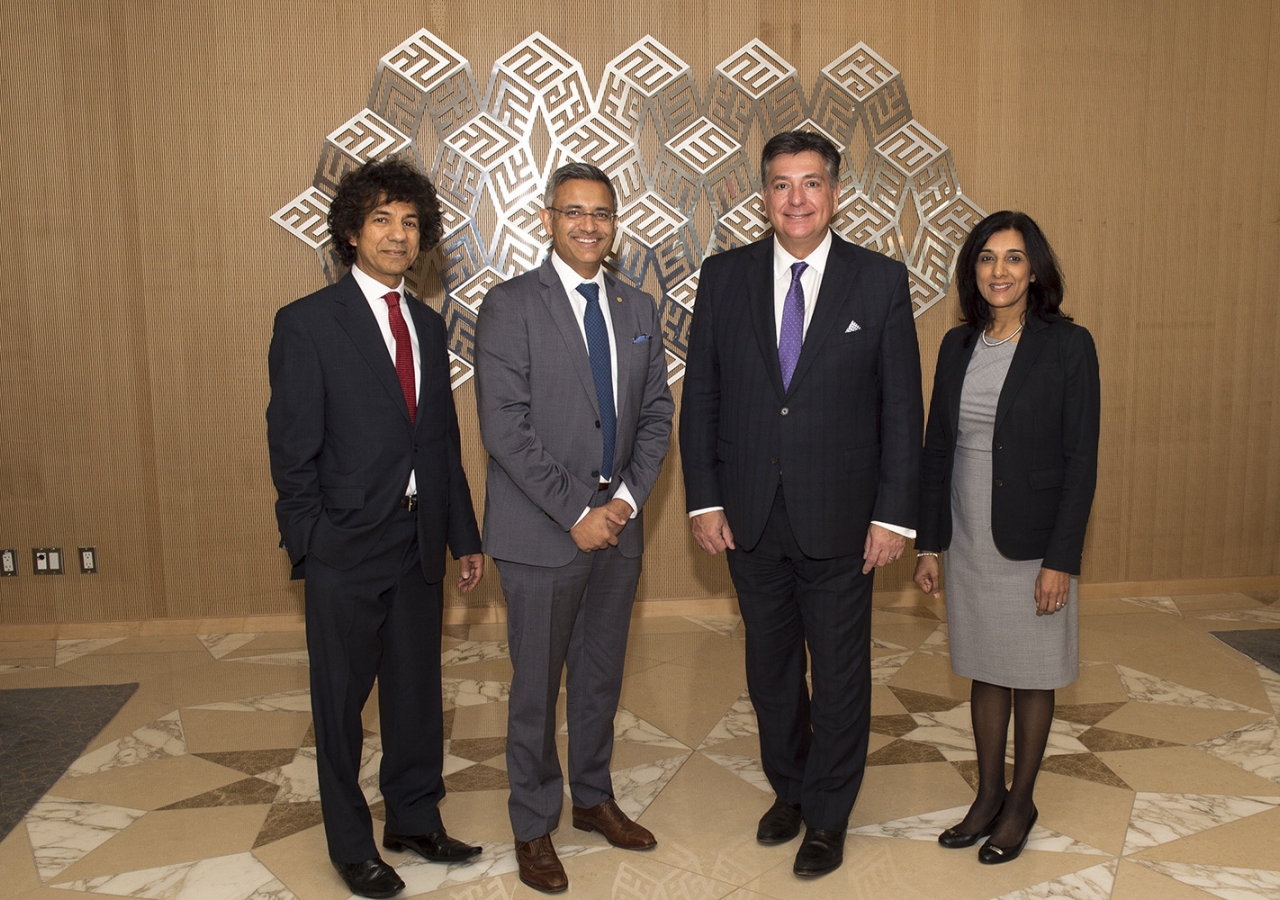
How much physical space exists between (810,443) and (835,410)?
0.10m

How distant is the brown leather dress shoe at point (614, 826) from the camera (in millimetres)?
2748

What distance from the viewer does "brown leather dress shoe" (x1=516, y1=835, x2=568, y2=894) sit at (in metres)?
2.54

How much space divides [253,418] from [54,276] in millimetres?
1031

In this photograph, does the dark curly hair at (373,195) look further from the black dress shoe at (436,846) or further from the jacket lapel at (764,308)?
the black dress shoe at (436,846)

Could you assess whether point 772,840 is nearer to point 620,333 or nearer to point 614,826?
point 614,826

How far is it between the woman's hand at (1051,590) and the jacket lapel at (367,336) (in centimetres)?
162

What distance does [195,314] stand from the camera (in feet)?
14.9

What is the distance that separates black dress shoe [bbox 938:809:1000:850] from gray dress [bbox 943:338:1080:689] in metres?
0.43

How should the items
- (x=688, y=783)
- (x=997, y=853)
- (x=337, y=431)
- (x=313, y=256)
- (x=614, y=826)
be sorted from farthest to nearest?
(x=313, y=256) → (x=688, y=783) → (x=614, y=826) → (x=997, y=853) → (x=337, y=431)

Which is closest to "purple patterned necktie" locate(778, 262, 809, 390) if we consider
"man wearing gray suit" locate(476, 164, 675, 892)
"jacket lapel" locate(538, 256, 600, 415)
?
"man wearing gray suit" locate(476, 164, 675, 892)

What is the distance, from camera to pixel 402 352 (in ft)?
8.39

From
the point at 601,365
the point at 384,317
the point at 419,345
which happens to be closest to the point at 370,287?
the point at 384,317

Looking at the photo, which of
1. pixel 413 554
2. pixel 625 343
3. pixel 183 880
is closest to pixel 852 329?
pixel 625 343

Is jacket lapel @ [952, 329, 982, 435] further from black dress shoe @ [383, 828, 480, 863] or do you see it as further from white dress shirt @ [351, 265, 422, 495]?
black dress shoe @ [383, 828, 480, 863]
